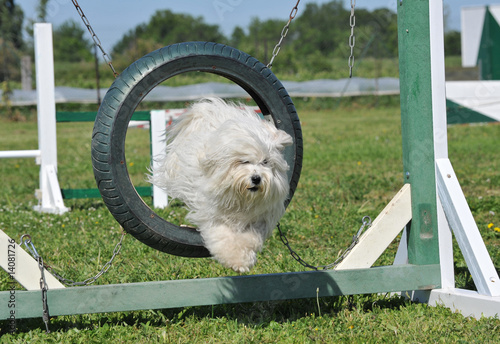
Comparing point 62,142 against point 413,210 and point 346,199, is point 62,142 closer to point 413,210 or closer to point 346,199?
point 346,199

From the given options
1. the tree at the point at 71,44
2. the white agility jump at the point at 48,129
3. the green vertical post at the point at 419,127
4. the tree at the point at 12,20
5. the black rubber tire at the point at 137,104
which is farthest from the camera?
the tree at the point at 12,20

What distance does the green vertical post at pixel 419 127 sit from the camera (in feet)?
12.0

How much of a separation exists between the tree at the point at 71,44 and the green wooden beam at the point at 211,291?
1060 inches

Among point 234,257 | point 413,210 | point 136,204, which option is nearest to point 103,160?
point 136,204

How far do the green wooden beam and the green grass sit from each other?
0.16 m

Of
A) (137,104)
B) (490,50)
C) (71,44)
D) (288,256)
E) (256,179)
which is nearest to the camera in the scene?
(256,179)

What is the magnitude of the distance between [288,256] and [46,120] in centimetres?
360

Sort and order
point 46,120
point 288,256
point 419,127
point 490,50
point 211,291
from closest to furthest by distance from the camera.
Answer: point 211,291
point 419,127
point 288,256
point 46,120
point 490,50

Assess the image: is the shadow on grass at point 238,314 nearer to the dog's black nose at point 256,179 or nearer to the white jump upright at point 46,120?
the dog's black nose at point 256,179

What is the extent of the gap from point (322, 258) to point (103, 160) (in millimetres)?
2166

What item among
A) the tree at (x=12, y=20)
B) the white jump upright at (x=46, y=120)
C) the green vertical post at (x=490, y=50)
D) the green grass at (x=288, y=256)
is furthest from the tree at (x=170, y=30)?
the white jump upright at (x=46, y=120)

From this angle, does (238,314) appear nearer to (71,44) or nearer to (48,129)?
(48,129)

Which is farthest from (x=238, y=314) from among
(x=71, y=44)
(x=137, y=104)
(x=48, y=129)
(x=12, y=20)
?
(x=12, y=20)

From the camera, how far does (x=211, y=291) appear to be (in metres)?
3.40
